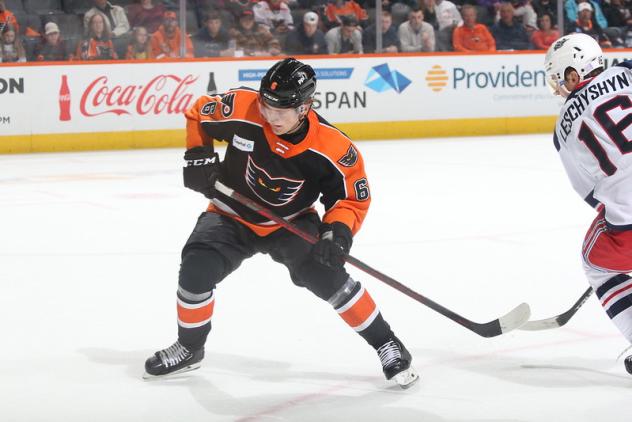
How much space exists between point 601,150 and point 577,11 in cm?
835

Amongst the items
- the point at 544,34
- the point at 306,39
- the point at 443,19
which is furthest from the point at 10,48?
the point at 544,34

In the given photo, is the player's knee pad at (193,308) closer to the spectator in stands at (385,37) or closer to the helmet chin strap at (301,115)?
the helmet chin strap at (301,115)

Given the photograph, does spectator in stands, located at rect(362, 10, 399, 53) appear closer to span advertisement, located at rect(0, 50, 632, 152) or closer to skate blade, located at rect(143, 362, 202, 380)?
span advertisement, located at rect(0, 50, 632, 152)

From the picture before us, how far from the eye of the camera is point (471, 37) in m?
10.1

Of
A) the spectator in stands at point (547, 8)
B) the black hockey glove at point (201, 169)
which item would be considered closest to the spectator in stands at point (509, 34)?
the spectator in stands at point (547, 8)

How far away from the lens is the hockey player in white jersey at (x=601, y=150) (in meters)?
2.60

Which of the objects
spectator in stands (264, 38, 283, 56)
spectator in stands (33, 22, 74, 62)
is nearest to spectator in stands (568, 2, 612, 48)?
spectator in stands (264, 38, 283, 56)

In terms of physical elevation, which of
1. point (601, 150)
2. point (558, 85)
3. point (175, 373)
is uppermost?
point (558, 85)

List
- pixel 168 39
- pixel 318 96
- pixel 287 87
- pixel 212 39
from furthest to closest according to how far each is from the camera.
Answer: pixel 318 96 → pixel 212 39 → pixel 168 39 → pixel 287 87

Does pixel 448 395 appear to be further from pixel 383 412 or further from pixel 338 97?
pixel 338 97

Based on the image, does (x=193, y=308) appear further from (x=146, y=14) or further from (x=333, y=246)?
(x=146, y=14)

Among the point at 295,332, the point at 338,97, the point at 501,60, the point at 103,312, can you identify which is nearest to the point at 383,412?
the point at 295,332

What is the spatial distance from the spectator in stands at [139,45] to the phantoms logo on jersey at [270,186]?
20.3ft

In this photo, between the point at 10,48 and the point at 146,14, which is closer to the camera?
the point at 10,48
